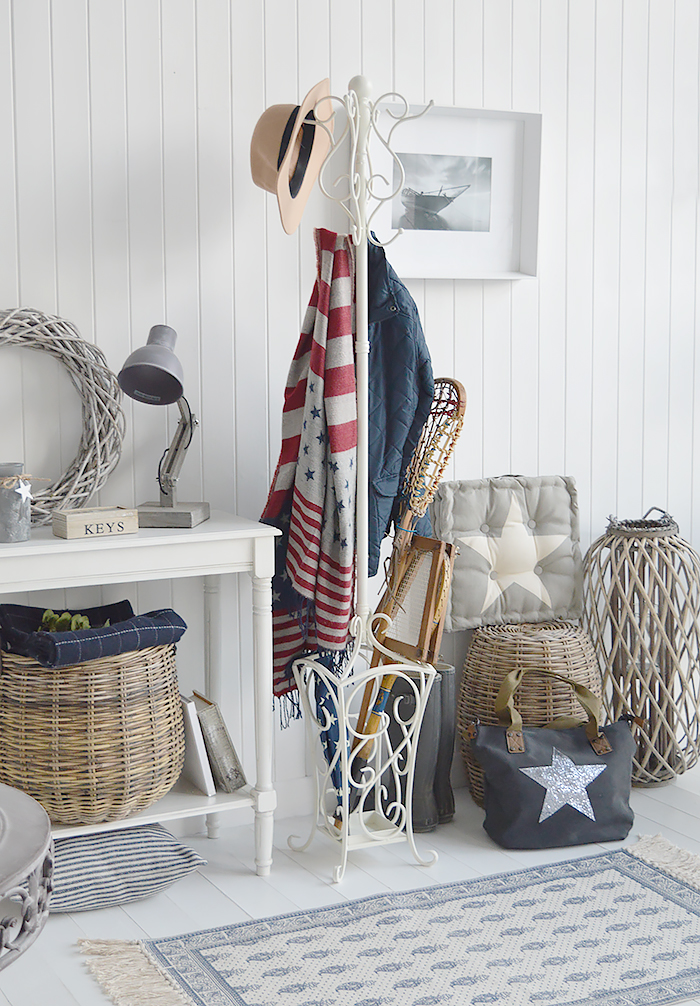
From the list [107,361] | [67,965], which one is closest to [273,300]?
[107,361]

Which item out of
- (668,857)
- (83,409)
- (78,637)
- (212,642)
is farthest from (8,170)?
(668,857)

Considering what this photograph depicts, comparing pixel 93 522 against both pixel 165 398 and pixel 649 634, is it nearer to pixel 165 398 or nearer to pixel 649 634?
pixel 165 398

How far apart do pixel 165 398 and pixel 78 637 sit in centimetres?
54

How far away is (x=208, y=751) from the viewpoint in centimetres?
252

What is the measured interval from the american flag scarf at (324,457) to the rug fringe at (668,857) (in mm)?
865

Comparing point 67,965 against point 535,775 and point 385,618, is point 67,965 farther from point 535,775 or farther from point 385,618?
point 535,775

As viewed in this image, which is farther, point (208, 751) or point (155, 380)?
point (208, 751)

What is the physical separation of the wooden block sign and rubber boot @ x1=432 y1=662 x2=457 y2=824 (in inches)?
35.4

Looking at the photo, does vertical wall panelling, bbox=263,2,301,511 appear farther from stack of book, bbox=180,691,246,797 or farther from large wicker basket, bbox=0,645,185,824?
large wicker basket, bbox=0,645,185,824

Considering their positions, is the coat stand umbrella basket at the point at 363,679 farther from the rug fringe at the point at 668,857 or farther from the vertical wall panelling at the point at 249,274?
the rug fringe at the point at 668,857

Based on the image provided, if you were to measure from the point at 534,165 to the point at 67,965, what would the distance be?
2.26 meters

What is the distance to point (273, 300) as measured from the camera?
2.73 meters

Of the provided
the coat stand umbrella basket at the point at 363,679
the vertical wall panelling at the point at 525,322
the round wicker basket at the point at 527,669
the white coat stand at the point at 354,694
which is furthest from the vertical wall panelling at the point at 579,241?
the coat stand umbrella basket at the point at 363,679

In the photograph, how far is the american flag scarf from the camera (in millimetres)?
2402
